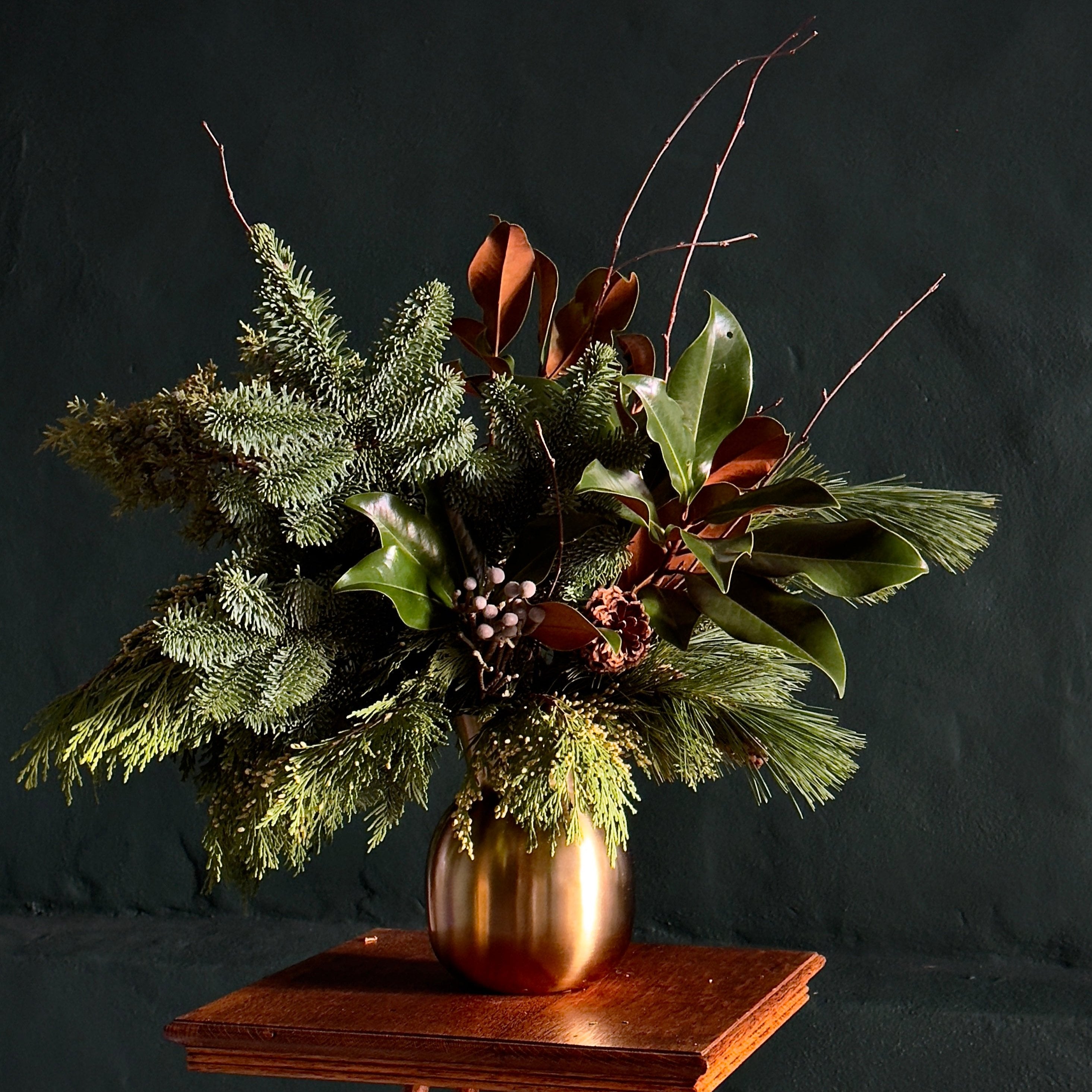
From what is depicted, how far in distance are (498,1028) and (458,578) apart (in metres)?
0.28

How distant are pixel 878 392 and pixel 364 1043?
3.20 ft

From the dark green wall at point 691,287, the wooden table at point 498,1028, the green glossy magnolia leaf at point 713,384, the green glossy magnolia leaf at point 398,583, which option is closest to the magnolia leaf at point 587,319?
the green glossy magnolia leaf at point 713,384

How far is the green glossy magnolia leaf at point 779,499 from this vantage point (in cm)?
80

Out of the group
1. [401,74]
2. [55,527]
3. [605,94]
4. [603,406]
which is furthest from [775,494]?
[55,527]

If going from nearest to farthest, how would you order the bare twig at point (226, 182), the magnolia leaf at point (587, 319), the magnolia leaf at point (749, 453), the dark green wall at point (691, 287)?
1. the bare twig at point (226, 182)
2. the magnolia leaf at point (749, 453)
3. the magnolia leaf at point (587, 319)
4. the dark green wall at point (691, 287)

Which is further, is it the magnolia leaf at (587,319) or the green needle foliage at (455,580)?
the magnolia leaf at (587,319)

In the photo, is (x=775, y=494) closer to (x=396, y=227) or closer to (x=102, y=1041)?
(x=396, y=227)

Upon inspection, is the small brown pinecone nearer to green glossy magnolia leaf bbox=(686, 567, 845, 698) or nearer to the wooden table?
green glossy magnolia leaf bbox=(686, 567, 845, 698)

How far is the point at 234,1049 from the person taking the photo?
2.73 ft

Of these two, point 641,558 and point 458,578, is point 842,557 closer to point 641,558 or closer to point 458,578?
point 641,558

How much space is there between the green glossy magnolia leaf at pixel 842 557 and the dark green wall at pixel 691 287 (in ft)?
2.35

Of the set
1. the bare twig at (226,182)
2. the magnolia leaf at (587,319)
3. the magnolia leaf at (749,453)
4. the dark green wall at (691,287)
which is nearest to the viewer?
the bare twig at (226,182)

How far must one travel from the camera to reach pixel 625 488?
80 cm

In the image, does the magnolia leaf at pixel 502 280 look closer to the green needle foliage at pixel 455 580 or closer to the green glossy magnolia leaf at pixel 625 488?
the green needle foliage at pixel 455 580
